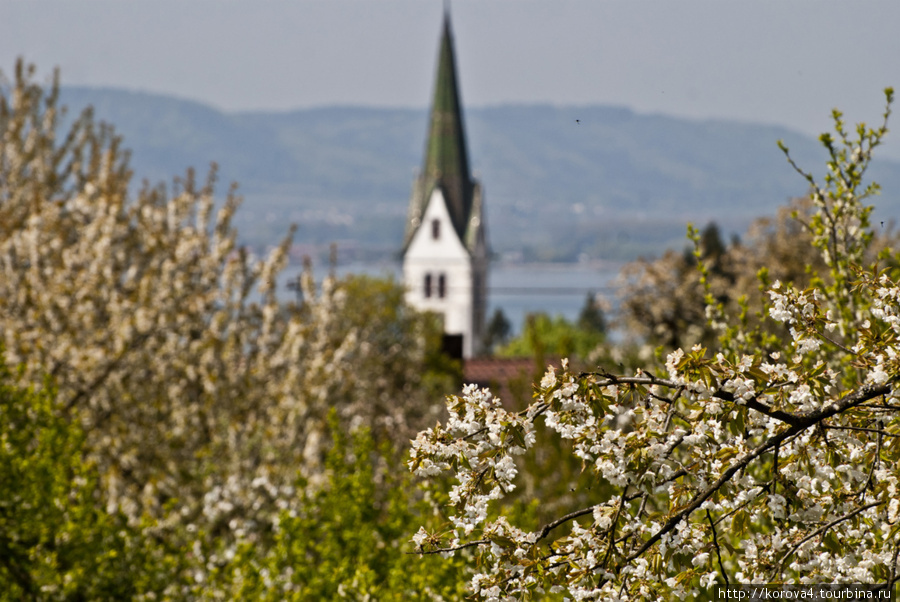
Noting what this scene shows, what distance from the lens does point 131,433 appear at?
31.6 feet

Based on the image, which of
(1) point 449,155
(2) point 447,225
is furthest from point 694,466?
(1) point 449,155

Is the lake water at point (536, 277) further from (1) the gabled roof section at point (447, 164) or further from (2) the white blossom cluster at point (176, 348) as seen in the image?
(1) the gabled roof section at point (447, 164)

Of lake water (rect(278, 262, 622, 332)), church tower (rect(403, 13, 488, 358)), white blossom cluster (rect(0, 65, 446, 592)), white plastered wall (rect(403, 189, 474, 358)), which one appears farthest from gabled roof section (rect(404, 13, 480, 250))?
white blossom cluster (rect(0, 65, 446, 592))

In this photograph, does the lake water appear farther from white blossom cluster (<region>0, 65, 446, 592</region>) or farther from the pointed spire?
the pointed spire

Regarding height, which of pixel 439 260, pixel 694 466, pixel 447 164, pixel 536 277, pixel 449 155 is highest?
pixel 449 155

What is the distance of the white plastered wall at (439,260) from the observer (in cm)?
7212

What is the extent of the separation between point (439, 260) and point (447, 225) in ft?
8.96

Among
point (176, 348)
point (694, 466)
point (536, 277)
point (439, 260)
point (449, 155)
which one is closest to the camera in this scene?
point (694, 466)

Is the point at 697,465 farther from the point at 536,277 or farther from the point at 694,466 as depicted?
the point at 536,277

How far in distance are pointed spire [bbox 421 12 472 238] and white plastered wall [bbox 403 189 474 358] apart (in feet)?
2.36

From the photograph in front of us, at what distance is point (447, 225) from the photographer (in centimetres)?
7200

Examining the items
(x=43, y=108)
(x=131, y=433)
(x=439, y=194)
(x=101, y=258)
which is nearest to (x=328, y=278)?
(x=101, y=258)

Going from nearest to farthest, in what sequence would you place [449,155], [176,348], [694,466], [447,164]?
[694,466], [176,348], [447,164], [449,155]

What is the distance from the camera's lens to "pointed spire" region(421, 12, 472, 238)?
234 ft
